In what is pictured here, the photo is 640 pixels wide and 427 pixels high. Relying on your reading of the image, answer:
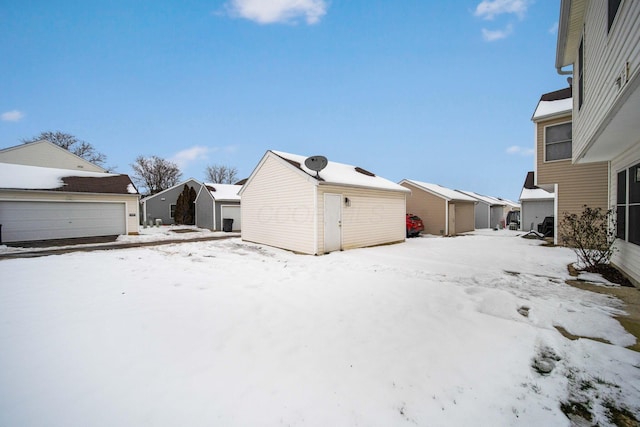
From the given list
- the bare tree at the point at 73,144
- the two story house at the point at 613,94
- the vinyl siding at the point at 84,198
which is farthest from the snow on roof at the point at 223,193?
the bare tree at the point at 73,144

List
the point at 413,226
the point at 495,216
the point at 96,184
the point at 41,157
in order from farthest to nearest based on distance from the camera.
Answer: the point at 495,216, the point at 41,157, the point at 413,226, the point at 96,184

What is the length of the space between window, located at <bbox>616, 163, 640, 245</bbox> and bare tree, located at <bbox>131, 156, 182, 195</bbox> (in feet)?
145

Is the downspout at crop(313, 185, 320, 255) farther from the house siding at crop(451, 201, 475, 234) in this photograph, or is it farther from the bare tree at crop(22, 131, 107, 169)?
the bare tree at crop(22, 131, 107, 169)

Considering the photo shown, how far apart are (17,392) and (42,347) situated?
0.92 m

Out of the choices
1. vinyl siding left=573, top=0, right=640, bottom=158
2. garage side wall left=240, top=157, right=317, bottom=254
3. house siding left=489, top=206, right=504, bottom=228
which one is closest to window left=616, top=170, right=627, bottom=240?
vinyl siding left=573, top=0, right=640, bottom=158

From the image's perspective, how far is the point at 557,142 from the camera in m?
10.4

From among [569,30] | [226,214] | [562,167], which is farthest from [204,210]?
[562,167]

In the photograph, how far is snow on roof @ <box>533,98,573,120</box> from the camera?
1002 cm

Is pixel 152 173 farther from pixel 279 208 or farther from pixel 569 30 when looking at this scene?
pixel 569 30

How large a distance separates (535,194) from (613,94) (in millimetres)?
20359

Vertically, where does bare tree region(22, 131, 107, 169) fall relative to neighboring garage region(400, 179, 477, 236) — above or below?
above

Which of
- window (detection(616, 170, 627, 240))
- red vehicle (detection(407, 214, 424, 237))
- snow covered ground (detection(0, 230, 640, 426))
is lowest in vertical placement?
snow covered ground (detection(0, 230, 640, 426))

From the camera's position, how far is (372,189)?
437 inches

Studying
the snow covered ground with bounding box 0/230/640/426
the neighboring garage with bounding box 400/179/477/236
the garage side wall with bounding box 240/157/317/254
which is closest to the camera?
the snow covered ground with bounding box 0/230/640/426
